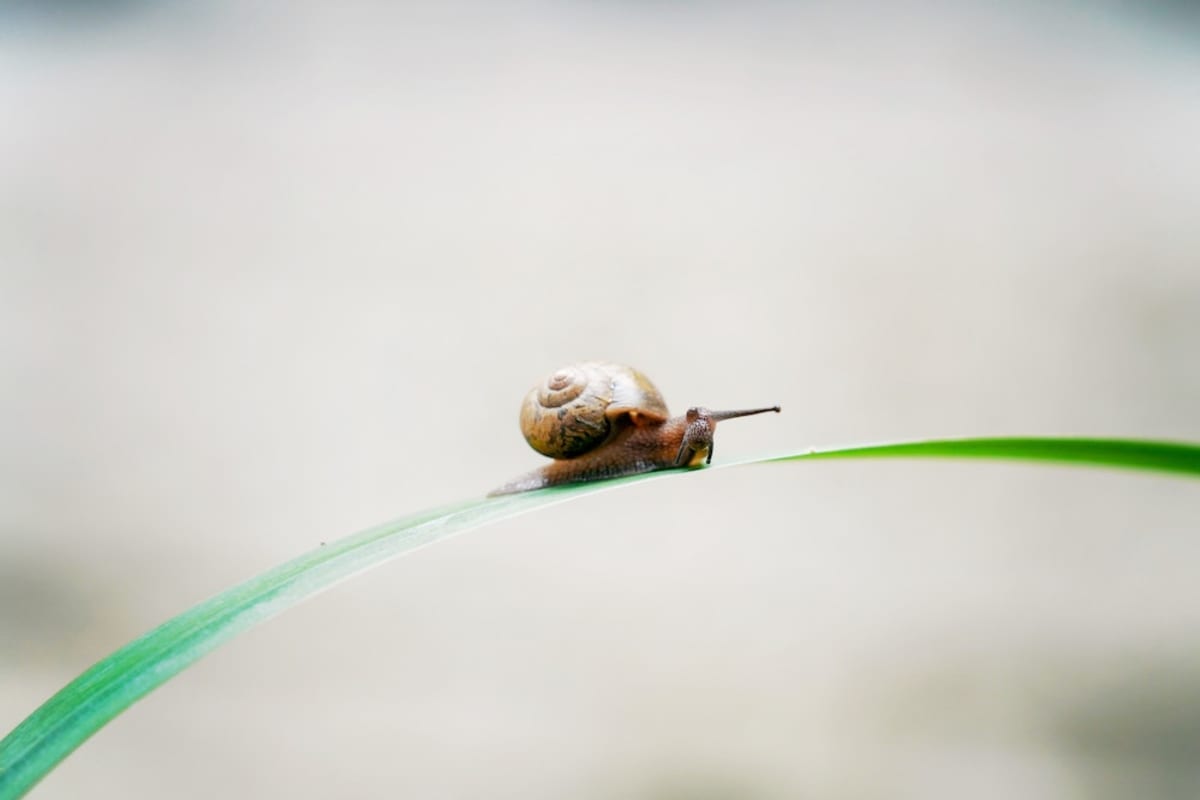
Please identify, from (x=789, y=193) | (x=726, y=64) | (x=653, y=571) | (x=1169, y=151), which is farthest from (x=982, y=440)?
(x=1169, y=151)

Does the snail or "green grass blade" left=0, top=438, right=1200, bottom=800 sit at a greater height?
the snail

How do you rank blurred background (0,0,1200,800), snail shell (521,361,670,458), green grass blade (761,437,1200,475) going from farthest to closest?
blurred background (0,0,1200,800) → snail shell (521,361,670,458) → green grass blade (761,437,1200,475)

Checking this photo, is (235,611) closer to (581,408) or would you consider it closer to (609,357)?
(581,408)

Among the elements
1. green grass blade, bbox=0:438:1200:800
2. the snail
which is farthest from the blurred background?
green grass blade, bbox=0:438:1200:800

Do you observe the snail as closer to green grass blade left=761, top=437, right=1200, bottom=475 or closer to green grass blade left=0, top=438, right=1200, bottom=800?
green grass blade left=0, top=438, right=1200, bottom=800

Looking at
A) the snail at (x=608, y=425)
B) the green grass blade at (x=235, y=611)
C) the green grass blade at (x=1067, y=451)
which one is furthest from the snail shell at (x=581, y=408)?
the green grass blade at (x=1067, y=451)

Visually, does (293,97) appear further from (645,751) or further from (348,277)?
(645,751)

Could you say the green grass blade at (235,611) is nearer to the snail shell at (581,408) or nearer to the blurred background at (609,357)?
the snail shell at (581,408)
